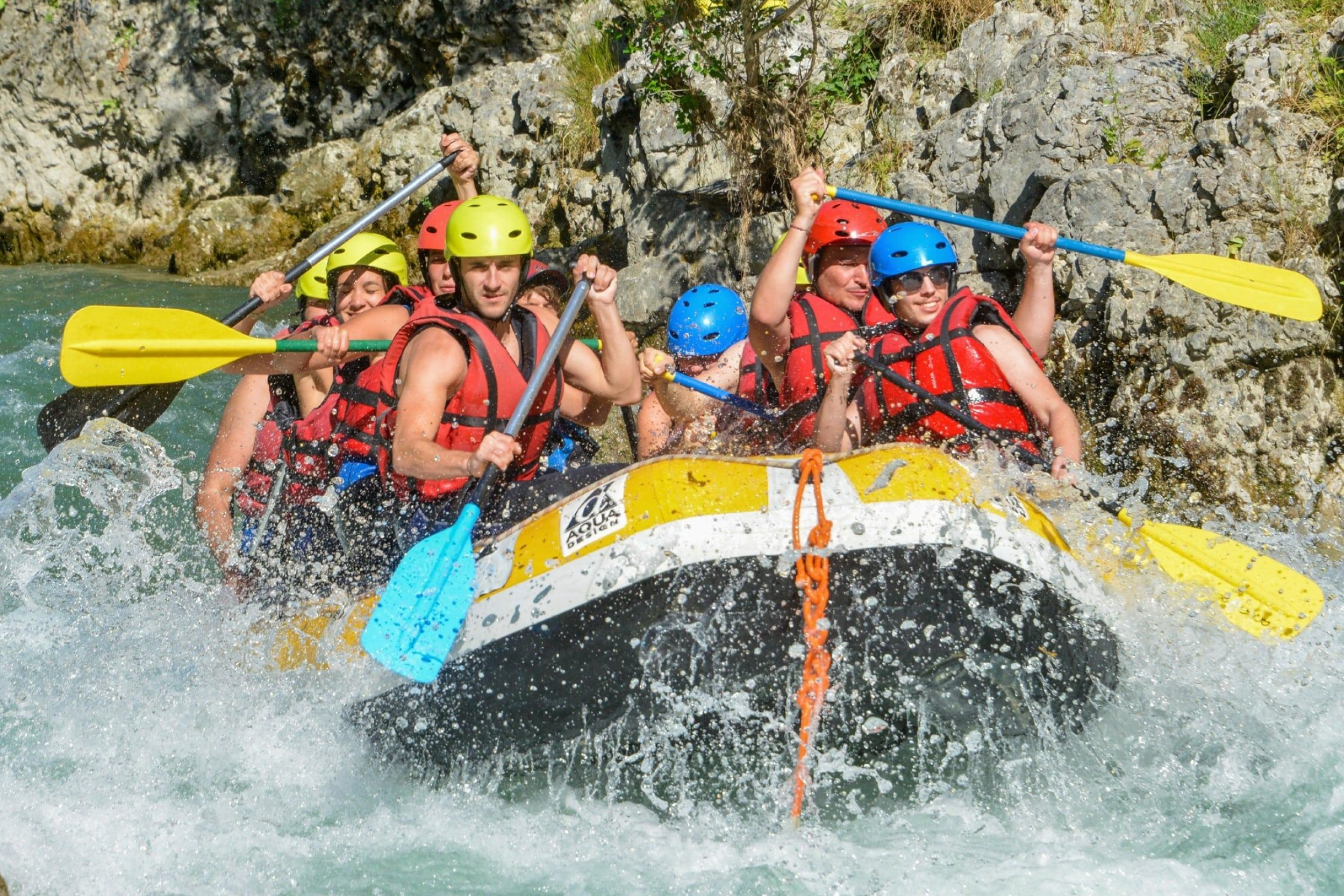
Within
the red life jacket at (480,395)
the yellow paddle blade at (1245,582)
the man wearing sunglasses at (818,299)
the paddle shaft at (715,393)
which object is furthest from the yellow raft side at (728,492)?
the paddle shaft at (715,393)

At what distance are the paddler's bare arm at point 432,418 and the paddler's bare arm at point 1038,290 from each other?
7.23 feet

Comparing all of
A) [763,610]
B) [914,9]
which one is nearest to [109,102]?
[914,9]

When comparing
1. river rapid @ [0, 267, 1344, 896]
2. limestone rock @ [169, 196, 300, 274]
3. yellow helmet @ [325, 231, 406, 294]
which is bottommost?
river rapid @ [0, 267, 1344, 896]

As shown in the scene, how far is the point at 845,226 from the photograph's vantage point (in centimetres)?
505

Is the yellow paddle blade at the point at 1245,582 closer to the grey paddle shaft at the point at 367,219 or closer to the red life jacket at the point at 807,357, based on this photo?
the red life jacket at the point at 807,357

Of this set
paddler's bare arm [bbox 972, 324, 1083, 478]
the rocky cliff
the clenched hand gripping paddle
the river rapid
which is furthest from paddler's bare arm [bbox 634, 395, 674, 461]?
the rocky cliff

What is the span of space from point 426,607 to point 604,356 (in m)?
1.25

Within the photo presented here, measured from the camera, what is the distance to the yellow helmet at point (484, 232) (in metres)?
4.24

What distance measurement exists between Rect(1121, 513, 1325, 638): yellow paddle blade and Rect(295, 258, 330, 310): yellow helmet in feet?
12.8

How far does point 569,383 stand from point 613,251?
460 centimetres

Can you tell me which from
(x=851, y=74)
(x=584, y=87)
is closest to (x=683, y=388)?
(x=851, y=74)

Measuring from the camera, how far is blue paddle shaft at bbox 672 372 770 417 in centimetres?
526

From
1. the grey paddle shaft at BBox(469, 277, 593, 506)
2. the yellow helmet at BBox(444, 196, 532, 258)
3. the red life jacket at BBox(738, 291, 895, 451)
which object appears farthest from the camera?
the red life jacket at BBox(738, 291, 895, 451)

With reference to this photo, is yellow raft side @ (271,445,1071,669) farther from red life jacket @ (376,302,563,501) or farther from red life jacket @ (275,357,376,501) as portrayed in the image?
red life jacket @ (275,357,376,501)
